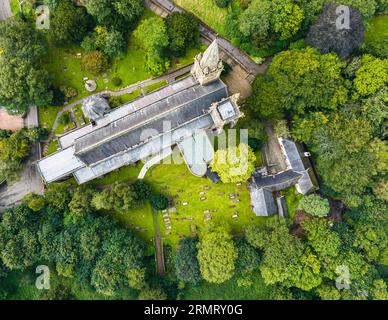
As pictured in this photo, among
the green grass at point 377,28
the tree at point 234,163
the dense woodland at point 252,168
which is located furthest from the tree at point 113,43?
the green grass at point 377,28

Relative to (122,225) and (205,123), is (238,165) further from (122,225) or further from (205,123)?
(122,225)

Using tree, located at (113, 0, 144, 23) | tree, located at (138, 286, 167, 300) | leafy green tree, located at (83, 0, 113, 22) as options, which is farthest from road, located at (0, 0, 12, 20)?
tree, located at (138, 286, 167, 300)

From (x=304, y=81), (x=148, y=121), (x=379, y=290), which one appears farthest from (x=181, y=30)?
(x=379, y=290)

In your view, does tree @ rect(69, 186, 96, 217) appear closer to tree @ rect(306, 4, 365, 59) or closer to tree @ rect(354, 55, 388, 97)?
tree @ rect(306, 4, 365, 59)

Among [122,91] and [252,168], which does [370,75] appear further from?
[122,91]

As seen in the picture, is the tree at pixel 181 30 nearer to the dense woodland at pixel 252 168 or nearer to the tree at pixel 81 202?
the dense woodland at pixel 252 168

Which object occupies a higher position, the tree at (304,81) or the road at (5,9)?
the road at (5,9)

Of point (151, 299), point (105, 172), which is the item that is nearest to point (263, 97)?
point (105, 172)
